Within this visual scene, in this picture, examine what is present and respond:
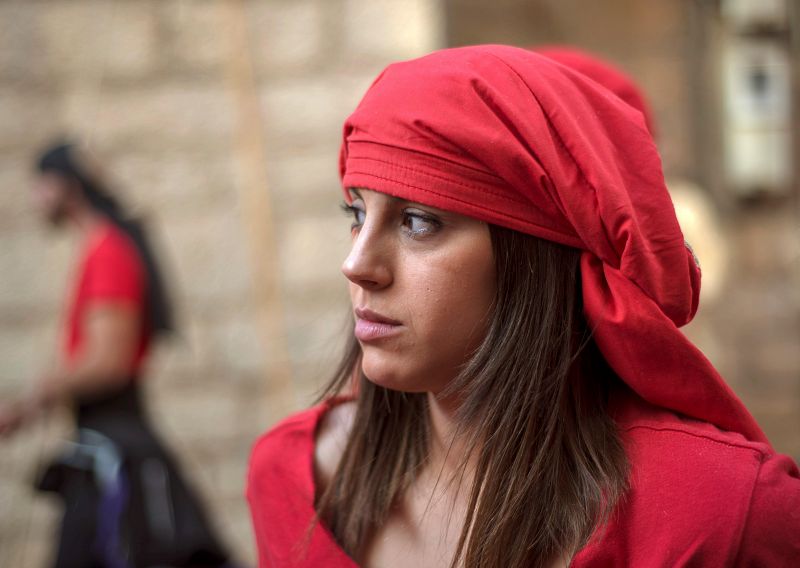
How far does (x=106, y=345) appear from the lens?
3924 mm

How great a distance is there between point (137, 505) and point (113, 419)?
0.36m

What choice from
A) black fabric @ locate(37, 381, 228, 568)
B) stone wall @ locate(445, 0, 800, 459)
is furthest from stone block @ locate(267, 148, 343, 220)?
stone wall @ locate(445, 0, 800, 459)

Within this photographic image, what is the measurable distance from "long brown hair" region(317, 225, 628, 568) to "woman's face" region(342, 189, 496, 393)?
0.09 feet

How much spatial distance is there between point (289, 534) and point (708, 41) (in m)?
5.88

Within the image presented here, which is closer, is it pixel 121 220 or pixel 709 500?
pixel 709 500

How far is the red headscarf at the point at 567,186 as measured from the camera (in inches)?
60.2

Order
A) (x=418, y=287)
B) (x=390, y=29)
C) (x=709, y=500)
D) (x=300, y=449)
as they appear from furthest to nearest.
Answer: (x=390, y=29), (x=300, y=449), (x=418, y=287), (x=709, y=500)

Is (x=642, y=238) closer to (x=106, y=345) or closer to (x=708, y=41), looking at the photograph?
(x=106, y=345)

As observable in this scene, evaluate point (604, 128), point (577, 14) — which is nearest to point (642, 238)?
point (604, 128)

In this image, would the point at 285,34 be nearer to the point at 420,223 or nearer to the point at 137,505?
the point at 137,505

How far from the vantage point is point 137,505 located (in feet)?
12.4

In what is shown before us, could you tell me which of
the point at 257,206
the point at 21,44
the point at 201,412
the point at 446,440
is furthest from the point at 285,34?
the point at 446,440

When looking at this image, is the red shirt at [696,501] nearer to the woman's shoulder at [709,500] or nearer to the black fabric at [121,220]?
the woman's shoulder at [709,500]

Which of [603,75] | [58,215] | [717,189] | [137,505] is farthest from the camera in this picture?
[717,189]
